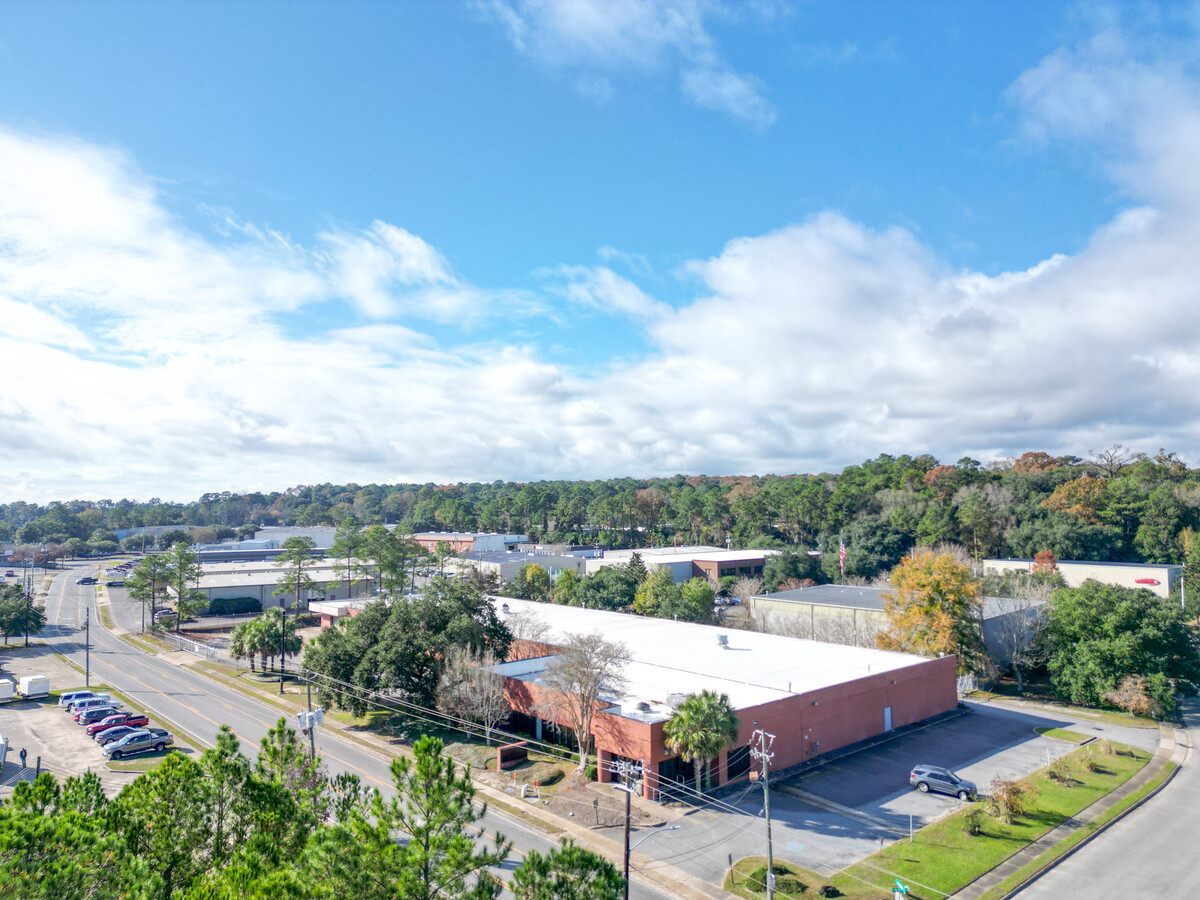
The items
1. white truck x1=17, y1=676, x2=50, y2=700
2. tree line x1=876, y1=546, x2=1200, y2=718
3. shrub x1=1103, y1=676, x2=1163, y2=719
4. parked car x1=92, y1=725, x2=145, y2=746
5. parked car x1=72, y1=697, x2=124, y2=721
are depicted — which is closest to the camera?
parked car x1=92, y1=725, x2=145, y2=746

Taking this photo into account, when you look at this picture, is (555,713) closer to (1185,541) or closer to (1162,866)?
(1162,866)

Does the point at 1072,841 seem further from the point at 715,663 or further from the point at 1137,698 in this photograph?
the point at 1137,698

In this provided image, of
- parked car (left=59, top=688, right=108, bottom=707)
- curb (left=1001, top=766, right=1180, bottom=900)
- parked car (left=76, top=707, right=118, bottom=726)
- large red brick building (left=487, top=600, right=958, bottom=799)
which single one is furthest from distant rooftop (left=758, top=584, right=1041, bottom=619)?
parked car (left=59, top=688, right=108, bottom=707)

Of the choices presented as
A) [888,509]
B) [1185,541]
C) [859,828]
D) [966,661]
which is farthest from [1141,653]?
[888,509]

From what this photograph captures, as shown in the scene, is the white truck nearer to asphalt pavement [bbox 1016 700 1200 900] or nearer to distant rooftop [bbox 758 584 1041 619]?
distant rooftop [bbox 758 584 1041 619]

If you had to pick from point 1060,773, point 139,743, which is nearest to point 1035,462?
point 1060,773

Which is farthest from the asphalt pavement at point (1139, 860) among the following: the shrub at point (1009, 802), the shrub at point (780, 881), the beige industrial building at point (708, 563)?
the beige industrial building at point (708, 563)
